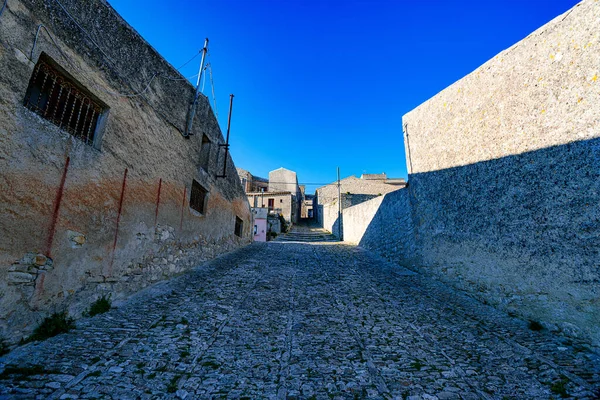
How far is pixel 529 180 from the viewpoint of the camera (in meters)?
4.54

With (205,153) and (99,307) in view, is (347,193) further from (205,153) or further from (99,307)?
(99,307)

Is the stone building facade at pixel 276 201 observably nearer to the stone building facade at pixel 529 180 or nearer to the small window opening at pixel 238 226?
the small window opening at pixel 238 226

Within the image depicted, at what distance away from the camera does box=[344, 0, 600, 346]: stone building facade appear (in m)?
3.77

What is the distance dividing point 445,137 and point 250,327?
6589mm

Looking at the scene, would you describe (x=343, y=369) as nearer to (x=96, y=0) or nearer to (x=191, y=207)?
(x=191, y=207)

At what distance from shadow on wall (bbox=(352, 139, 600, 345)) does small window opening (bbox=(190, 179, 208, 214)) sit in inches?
270

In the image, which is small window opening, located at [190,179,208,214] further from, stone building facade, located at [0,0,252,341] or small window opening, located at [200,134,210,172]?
stone building facade, located at [0,0,252,341]

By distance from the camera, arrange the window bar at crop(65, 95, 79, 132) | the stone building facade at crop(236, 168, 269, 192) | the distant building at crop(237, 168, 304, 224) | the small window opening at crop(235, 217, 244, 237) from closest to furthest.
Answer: the window bar at crop(65, 95, 79, 132), the small window opening at crop(235, 217, 244, 237), the distant building at crop(237, 168, 304, 224), the stone building facade at crop(236, 168, 269, 192)

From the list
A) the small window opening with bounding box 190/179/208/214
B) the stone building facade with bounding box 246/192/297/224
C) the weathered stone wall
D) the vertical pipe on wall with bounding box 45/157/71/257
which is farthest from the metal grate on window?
the stone building facade with bounding box 246/192/297/224

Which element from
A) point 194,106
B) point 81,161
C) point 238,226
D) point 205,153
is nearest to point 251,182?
point 238,226

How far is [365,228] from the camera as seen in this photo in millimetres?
14477

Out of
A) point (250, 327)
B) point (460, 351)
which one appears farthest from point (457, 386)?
point (250, 327)

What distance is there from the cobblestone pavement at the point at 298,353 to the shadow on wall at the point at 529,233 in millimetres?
467

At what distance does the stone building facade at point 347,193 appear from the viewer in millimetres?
24459
